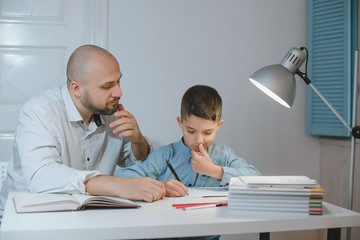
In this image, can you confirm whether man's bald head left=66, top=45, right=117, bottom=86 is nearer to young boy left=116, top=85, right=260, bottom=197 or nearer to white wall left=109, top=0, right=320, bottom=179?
young boy left=116, top=85, right=260, bottom=197

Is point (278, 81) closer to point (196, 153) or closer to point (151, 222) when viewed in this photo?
point (196, 153)

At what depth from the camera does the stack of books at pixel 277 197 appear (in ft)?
4.24

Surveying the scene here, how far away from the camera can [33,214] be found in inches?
48.2

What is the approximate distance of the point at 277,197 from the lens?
1.30 m

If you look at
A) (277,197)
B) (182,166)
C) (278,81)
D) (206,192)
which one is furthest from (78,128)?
(277,197)

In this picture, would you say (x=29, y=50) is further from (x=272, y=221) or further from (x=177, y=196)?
(x=272, y=221)

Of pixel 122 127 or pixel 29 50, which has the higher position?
pixel 29 50

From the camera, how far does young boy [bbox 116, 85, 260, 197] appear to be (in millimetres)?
1834

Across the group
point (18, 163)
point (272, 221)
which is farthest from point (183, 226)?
point (18, 163)

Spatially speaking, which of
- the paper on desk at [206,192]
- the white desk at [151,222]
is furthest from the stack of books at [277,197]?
the paper on desk at [206,192]

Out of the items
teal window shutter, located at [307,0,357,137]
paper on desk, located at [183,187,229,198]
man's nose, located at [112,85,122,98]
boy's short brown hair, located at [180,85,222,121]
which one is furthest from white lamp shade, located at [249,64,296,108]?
teal window shutter, located at [307,0,357,137]

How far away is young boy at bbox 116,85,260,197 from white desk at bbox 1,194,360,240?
481mm

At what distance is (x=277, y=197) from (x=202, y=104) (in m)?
0.69

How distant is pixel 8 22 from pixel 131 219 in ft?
6.32
